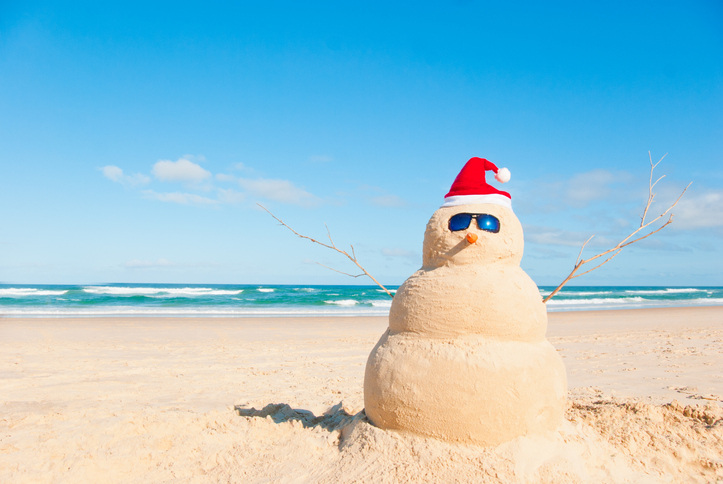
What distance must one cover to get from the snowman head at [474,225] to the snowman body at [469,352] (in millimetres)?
10

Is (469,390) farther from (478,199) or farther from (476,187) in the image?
(476,187)

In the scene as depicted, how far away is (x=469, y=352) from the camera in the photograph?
11.2 feet

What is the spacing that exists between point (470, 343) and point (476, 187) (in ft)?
4.14

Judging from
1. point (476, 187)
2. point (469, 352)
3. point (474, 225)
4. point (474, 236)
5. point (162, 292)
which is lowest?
point (469, 352)

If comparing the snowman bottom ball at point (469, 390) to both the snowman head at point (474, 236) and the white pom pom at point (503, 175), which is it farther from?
the white pom pom at point (503, 175)

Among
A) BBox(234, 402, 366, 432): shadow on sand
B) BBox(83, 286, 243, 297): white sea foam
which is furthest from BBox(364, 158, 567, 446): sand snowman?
BBox(83, 286, 243, 297): white sea foam

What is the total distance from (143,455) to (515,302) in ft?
10.7

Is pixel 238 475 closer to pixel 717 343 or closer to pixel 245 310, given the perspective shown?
pixel 717 343

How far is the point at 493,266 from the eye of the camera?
3.73 metres

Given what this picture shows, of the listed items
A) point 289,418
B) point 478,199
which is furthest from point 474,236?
point 289,418

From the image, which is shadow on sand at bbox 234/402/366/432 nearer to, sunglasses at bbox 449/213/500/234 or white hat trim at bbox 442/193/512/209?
sunglasses at bbox 449/213/500/234

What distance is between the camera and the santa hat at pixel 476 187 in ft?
12.9

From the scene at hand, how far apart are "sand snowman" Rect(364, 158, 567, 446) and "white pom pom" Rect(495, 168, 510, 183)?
10 millimetres

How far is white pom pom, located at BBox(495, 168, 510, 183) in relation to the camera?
13.0ft
